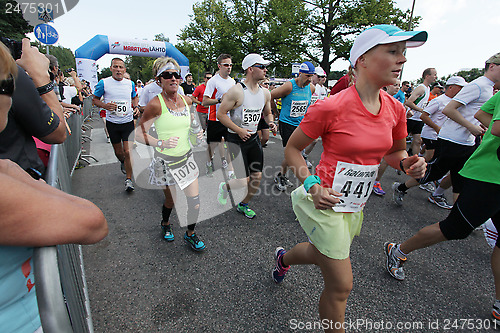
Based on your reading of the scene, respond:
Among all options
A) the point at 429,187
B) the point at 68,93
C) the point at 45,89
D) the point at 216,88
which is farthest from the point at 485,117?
the point at 68,93

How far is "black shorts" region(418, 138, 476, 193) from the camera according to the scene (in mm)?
3395

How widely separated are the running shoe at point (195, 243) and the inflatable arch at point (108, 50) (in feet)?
35.8

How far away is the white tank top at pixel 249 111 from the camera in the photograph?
3541mm

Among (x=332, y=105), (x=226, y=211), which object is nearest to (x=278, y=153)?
(x=226, y=211)

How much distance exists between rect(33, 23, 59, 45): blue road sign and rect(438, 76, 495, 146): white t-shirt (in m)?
9.34

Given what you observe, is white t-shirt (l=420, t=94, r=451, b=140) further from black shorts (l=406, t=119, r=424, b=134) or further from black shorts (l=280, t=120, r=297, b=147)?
black shorts (l=280, t=120, r=297, b=147)

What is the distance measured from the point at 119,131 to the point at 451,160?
5.16m

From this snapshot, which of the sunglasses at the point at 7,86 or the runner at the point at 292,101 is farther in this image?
the runner at the point at 292,101

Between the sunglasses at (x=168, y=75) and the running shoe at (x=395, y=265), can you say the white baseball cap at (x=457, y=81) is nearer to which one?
the running shoe at (x=395, y=265)

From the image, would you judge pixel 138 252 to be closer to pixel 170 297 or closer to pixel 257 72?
pixel 170 297

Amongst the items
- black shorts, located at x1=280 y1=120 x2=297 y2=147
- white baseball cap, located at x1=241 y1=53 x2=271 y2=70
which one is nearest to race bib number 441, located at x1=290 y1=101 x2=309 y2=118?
black shorts, located at x1=280 y1=120 x2=297 y2=147

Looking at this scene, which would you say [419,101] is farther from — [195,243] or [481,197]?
[195,243]

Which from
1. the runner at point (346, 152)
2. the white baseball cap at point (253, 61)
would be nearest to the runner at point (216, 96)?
the white baseball cap at point (253, 61)

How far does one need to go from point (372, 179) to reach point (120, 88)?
14.8 feet
